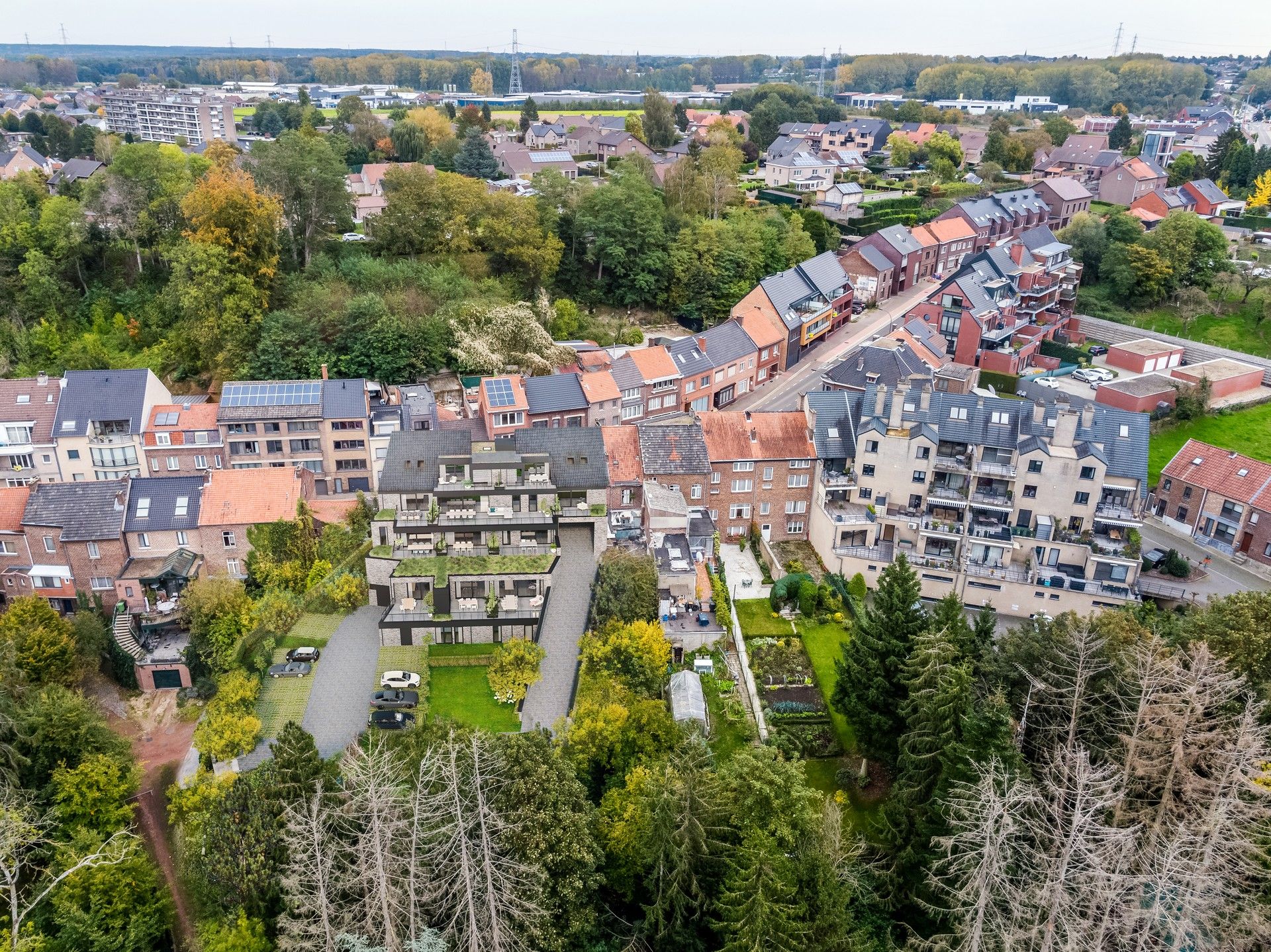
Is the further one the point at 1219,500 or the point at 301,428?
the point at 1219,500

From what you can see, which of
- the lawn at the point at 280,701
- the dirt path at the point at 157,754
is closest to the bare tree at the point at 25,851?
the dirt path at the point at 157,754

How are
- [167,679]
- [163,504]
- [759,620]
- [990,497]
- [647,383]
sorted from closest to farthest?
1. [167,679]
2. [759,620]
3. [163,504]
4. [990,497]
5. [647,383]

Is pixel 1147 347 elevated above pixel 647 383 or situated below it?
below

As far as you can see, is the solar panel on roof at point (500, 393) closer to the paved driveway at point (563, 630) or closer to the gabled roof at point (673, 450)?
the gabled roof at point (673, 450)

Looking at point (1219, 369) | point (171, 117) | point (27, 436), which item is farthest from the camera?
point (171, 117)

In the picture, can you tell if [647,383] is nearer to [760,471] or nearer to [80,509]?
[760,471]

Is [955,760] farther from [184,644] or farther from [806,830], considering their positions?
[184,644]

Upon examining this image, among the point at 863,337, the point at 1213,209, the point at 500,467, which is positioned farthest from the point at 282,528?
the point at 1213,209

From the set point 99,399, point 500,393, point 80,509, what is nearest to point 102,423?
point 99,399
